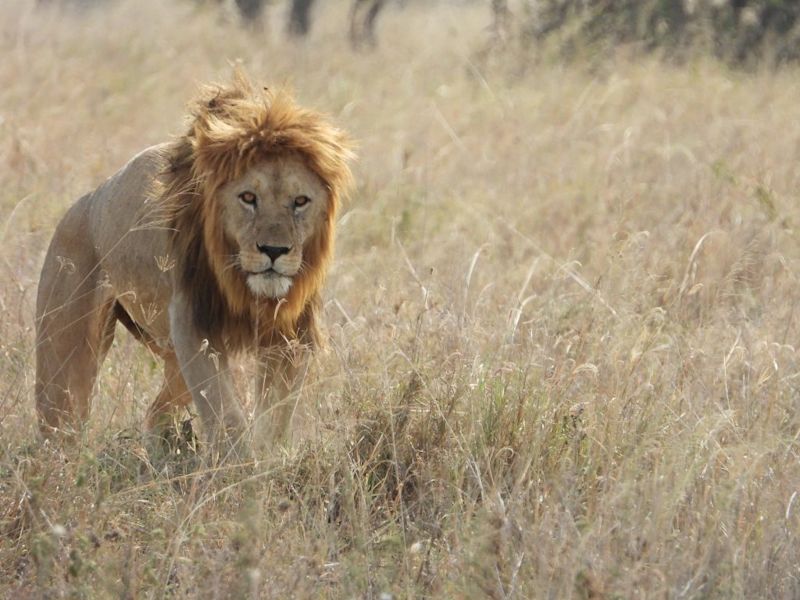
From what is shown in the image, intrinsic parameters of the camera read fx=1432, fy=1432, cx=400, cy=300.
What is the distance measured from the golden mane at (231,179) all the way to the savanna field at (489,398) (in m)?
0.25

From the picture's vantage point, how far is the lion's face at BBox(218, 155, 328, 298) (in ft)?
14.5

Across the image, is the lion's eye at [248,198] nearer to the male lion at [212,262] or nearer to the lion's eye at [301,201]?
the male lion at [212,262]

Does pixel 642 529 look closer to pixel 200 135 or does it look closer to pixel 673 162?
pixel 200 135

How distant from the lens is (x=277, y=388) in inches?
184

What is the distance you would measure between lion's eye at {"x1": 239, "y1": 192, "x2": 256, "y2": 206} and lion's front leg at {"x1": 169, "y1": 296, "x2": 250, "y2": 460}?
0.41m

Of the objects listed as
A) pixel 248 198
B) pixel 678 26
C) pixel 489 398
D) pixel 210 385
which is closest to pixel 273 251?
pixel 248 198

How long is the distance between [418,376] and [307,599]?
1.17 m

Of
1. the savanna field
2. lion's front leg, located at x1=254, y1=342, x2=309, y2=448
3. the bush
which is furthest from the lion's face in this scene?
the bush

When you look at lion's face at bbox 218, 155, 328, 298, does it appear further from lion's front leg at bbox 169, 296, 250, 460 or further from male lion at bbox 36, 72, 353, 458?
lion's front leg at bbox 169, 296, 250, 460

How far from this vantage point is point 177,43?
12.1 metres

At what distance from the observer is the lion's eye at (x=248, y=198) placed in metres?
4.52

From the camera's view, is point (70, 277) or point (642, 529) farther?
point (70, 277)

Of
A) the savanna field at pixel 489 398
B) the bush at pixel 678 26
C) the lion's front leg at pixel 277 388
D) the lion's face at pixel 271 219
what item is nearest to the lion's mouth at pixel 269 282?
the lion's face at pixel 271 219

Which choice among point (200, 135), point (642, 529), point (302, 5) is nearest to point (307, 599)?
point (642, 529)
